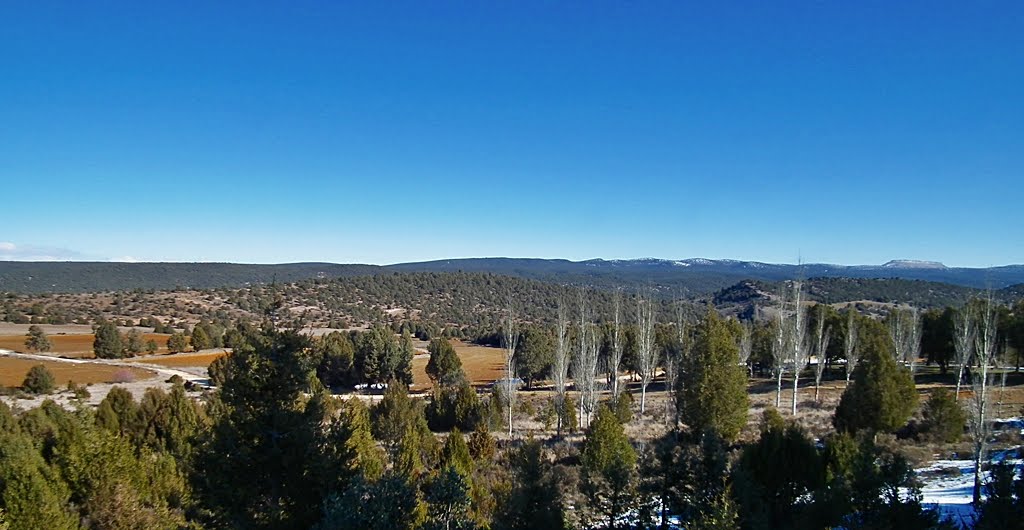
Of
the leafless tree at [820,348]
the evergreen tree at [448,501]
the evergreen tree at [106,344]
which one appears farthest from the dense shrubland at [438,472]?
the evergreen tree at [106,344]

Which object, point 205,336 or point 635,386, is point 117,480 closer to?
point 635,386

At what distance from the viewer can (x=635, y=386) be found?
48062mm

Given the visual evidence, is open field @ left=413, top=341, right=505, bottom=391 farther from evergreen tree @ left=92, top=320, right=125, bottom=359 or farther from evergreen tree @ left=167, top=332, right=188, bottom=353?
evergreen tree @ left=92, top=320, right=125, bottom=359

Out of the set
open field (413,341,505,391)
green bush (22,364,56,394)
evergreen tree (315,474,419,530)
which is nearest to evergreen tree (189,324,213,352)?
open field (413,341,505,391)

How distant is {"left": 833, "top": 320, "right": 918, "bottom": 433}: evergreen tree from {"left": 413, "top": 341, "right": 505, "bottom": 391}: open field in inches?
1280

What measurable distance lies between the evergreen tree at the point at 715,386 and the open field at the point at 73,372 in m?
42.1

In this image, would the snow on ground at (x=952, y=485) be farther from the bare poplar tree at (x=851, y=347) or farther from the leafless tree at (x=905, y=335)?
the leafless tree at (x=905, y=335)

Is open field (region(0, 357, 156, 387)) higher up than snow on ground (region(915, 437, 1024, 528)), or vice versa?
snow on ground (region(915, 437, 1024, 528))

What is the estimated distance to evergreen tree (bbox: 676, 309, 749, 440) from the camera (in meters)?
21.3

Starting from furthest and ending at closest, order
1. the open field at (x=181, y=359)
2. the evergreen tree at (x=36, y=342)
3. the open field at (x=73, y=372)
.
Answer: the evergreen tree at (x=36, y=342)
the open field at (x=181, y=359)
the open field at (x=73, y=372)

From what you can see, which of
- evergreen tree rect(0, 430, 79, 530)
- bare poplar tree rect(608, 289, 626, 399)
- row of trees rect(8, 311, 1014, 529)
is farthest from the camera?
bare poplar tree rect(608, 289, 626, 399)

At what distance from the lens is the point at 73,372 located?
4428cm

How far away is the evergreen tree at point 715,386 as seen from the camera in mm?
21266

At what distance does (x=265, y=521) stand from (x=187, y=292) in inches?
4399
